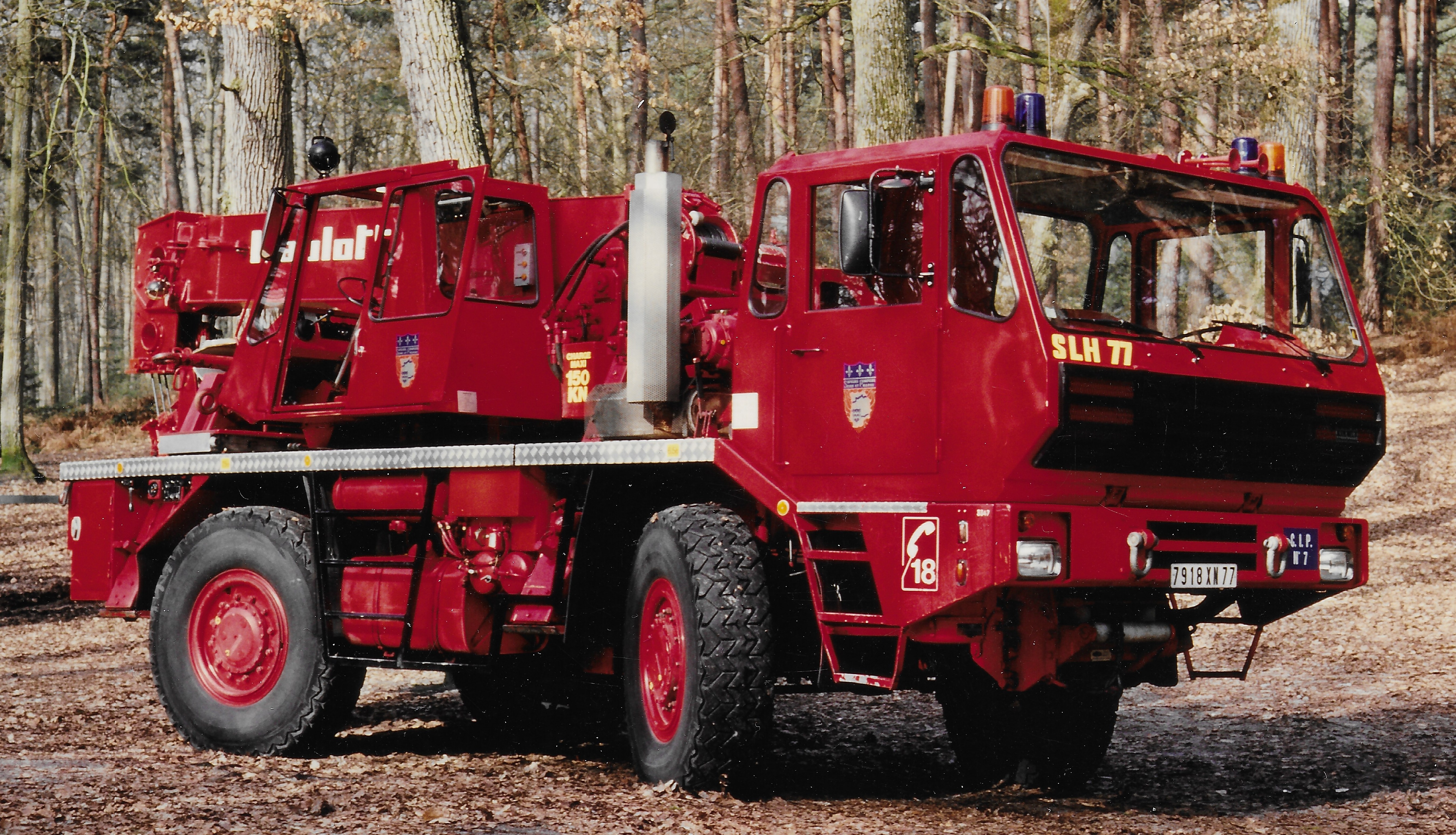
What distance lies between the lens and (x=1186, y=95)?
1623 cm

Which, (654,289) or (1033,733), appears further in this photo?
(1033,733)

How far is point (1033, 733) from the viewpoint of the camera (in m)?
7.91

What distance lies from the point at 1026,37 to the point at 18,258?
15.2 meters

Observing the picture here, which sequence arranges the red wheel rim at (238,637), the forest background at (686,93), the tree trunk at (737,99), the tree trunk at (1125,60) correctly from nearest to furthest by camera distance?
1. the red wheel rim at (238,637)
2. the forest background at (686,93)
3. the tree trunk at (1125,60)
4. the tree trunk at (737,99)

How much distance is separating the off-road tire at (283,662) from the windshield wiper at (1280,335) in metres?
4.94

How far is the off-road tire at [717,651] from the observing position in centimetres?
683

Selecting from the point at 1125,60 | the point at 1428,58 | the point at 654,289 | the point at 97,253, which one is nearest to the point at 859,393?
the point at 654,289

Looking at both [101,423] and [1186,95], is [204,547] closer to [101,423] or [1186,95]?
[1186,95]

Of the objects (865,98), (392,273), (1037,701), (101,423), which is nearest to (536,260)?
(392,273)

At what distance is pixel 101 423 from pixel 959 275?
30778 millimetres

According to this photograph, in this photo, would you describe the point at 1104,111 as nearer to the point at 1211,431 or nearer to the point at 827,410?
the point at 1211,431

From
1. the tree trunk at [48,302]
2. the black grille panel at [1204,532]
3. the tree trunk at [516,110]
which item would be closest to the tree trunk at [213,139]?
the tree trunk at [48,302]

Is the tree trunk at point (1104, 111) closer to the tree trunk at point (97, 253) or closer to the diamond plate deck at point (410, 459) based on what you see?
the diamond plate deck at point (410, 459)

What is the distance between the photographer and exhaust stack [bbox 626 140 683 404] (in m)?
7.73
